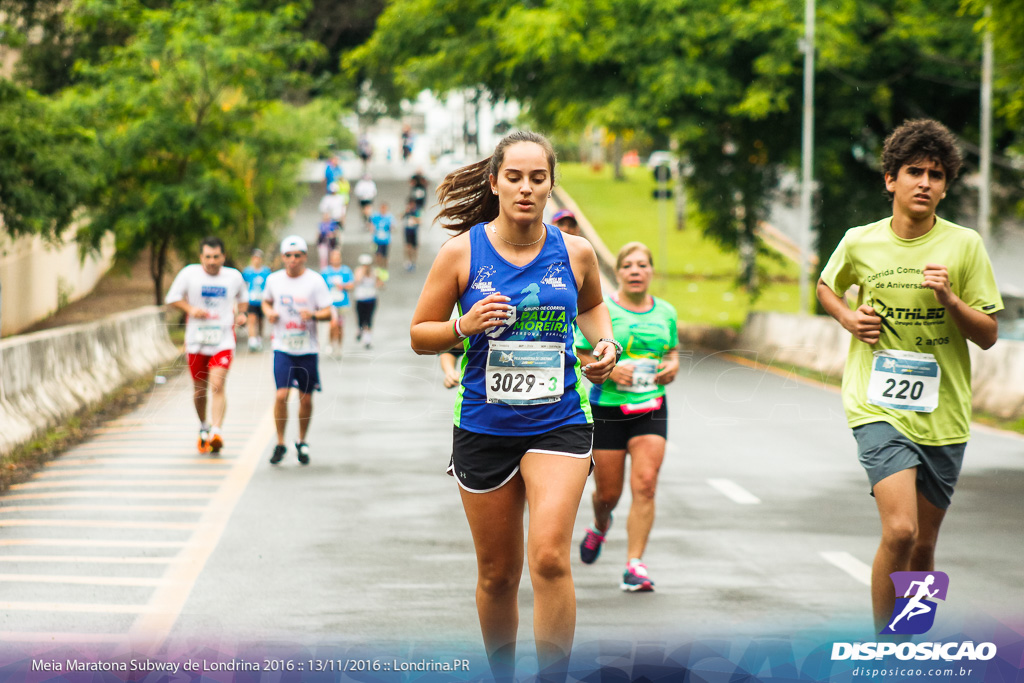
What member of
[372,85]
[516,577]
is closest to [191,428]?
[516,577]

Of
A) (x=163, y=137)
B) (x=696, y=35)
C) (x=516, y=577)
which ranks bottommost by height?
(x=516, y=577)

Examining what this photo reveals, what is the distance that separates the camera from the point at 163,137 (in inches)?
962

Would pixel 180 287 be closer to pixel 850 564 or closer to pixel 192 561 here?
pixel 192 561

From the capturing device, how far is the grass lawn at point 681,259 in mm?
34250

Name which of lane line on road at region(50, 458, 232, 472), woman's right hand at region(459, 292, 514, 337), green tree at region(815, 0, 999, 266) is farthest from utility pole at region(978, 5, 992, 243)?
woman's right hand at region(459, 292, 514, 337)

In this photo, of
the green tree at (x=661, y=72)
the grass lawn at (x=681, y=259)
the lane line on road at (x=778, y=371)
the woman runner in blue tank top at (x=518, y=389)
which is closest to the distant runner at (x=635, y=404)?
the woman runner in blue tank top at (x=518, y=389)

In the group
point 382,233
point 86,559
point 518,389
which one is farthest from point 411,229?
point 518,389

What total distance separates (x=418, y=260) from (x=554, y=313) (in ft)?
124

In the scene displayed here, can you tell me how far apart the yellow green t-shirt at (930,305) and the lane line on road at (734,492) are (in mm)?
4508

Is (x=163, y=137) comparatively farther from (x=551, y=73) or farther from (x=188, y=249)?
(x=551, y=73)

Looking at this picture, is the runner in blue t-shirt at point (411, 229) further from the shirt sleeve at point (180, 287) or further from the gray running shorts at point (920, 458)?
the gray running shorts at point (920, 458)

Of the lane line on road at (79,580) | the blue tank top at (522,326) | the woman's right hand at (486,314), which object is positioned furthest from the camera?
the lane line on road at (79,580)

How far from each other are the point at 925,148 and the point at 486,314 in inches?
81.3

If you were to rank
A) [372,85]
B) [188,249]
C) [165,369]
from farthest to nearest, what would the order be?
[372,85], [188,249], [165,369]
